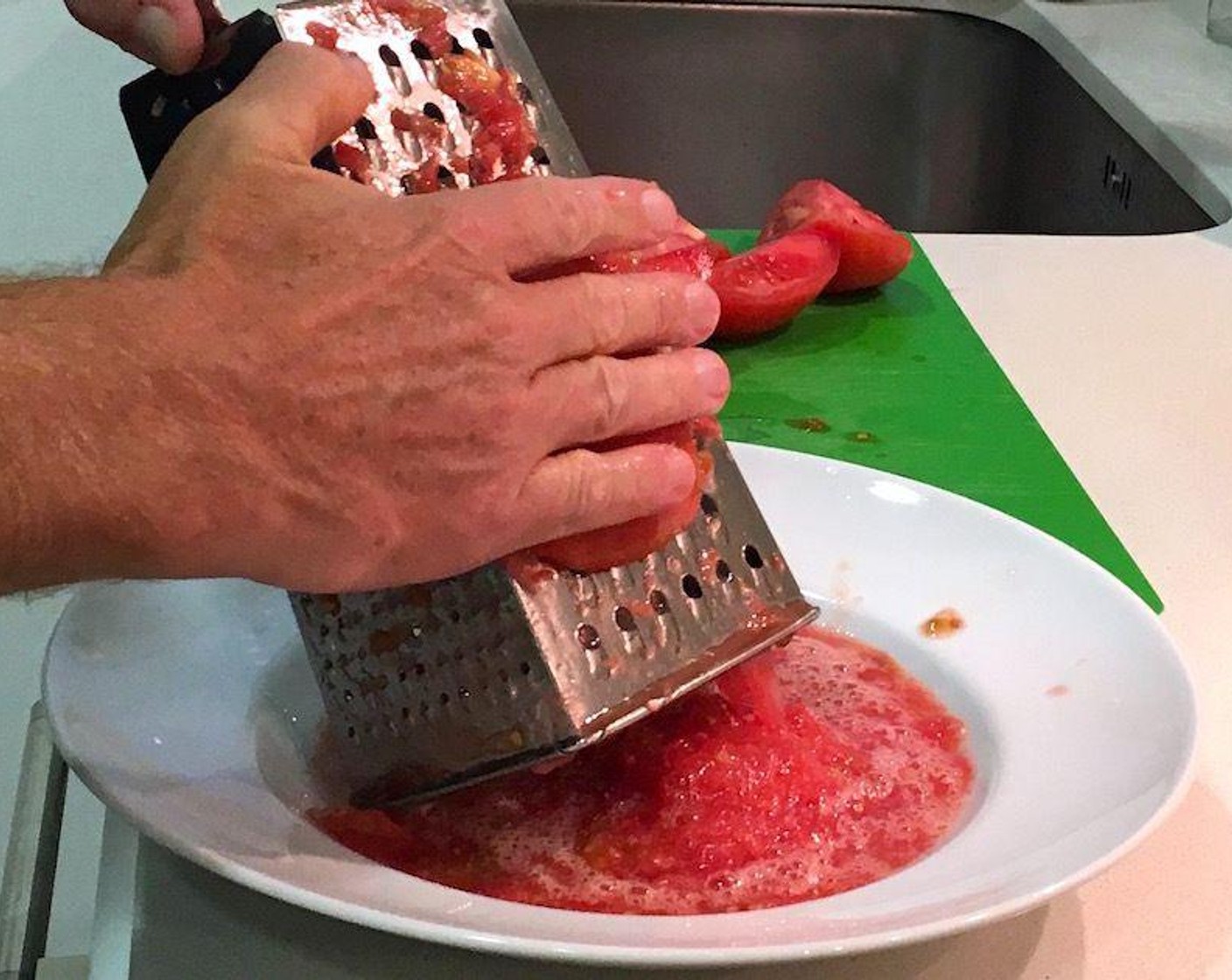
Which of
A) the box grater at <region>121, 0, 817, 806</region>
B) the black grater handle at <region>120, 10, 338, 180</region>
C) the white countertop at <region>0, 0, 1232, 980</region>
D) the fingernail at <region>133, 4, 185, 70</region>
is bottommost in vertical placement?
the white countertop at <region>0, 0, 1232, 980</region>

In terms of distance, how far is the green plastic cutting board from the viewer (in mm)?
1082

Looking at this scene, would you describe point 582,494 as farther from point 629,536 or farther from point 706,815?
point 706,815

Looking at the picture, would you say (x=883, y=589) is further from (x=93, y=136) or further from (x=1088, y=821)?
(x=93, y=136)

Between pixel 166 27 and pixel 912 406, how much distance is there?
686 mm

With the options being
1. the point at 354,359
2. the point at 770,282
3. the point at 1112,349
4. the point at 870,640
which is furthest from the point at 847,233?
the point at 354,359

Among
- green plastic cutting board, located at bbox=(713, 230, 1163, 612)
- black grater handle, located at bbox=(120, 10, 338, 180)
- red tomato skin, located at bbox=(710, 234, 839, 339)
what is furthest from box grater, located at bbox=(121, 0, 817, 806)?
red tomato skin, located at bbox=(710, 234, 839, 339)

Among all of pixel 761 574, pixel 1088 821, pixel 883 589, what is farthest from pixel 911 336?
pixel 1088 821

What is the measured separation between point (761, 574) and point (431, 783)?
7.0 inches

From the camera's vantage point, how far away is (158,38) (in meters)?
0.68

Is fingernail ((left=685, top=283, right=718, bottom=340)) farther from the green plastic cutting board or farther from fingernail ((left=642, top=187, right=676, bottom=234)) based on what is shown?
the green plastic cutting board

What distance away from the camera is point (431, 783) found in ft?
2.34

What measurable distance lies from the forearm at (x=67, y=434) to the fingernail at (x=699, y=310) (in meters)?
0.23

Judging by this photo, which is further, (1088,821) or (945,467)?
(945,467)

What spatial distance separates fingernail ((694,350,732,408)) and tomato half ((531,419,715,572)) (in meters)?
0.02
